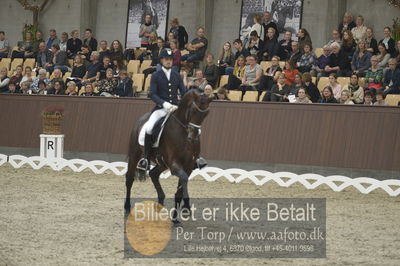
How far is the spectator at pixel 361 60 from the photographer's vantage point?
16.9m

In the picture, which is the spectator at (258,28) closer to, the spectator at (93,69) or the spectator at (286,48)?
the spectator at (286,48)

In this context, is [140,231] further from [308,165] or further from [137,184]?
[308,165]

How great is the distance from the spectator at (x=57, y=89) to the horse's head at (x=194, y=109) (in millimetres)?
10221

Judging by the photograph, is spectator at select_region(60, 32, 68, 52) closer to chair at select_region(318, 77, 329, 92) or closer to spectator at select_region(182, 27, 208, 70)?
spectator at select_region(182, 27, 208, 70)

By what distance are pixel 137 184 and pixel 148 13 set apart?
11.2 meters

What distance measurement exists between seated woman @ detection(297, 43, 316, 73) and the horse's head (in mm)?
8440

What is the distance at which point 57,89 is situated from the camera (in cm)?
1933

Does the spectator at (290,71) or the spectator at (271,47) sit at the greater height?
the spectator at (271,47)

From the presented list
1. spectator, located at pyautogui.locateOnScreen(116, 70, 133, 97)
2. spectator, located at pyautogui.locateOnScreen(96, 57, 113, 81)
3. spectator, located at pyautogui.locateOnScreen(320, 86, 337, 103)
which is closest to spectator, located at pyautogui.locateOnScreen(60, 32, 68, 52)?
spectator, located at pyautogui.locateOnScreen(96, 57, 113, 81)

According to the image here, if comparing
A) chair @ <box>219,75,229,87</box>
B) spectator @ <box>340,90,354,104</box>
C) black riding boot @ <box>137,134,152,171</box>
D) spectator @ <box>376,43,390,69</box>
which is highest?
spectator @ <box>376,43,390,69</box>

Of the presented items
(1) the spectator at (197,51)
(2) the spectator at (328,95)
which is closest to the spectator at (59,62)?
(1) the spectator at (197,51)

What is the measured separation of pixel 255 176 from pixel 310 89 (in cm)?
233

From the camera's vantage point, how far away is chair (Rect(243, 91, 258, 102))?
669 inches

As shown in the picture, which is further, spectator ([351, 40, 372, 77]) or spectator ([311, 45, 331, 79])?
spectator ([311, 45, 331, 79])
